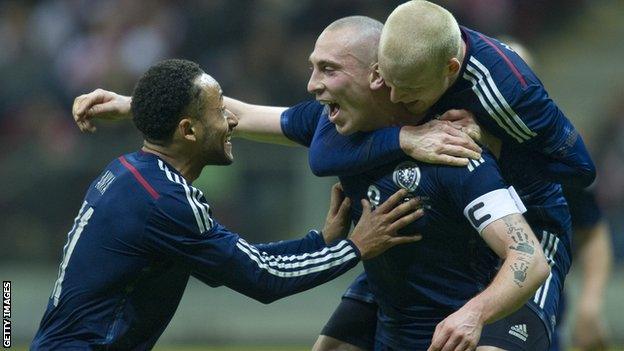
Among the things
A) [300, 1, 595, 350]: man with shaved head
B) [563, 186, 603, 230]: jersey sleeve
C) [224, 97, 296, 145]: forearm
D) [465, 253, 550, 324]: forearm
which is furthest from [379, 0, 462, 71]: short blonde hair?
[563, 186, 603, 230]: jersey sleeve

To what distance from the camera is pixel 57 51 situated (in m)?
11.8

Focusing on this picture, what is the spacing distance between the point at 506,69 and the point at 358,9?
23.8 feet

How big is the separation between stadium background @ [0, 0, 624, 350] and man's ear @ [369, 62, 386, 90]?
4.84 metres

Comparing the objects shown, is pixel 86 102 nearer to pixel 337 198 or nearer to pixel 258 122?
pixel 258 122

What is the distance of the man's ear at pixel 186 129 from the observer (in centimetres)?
468

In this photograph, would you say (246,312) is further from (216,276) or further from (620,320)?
(216,276)

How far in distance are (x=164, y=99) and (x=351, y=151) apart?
2.45 ft

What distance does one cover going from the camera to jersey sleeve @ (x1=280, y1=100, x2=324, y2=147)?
207 inches

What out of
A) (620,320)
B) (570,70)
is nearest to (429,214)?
(620,320)

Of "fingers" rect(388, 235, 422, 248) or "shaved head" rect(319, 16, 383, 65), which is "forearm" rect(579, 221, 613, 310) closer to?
"fingers" rect(388, 235, 422, 248)

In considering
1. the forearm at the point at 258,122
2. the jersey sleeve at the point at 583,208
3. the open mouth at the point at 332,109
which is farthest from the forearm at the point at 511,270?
the jersey sleeve at the point at 583,208

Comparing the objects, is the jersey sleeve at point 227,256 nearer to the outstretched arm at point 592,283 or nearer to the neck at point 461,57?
the neck at point 461,57

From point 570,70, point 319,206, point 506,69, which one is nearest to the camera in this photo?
point 506,69

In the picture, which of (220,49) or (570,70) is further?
(570,70)
